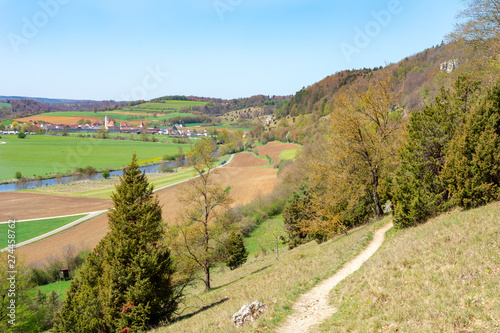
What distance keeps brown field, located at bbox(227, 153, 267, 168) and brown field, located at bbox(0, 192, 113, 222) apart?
50.4 m

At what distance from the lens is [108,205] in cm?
6750

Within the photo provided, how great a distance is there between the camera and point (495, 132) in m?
13.9

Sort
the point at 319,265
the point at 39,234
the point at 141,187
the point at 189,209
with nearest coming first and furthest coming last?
the point at 319,265 < the point at 141,187 < the point at 189,209 < the point at 39,234

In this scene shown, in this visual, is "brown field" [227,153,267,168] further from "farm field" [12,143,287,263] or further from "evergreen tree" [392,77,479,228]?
"evergreen tree" [392,77,479,228]

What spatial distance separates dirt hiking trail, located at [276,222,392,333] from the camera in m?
9.24

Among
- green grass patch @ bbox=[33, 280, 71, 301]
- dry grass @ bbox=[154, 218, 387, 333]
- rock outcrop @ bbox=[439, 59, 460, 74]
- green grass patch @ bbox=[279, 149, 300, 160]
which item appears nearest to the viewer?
dry grass @ bbox=[154, 218, 387, 333]

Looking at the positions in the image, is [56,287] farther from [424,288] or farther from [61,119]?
[61,119]

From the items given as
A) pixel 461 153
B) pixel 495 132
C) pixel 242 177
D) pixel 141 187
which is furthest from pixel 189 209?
pixel 242 177

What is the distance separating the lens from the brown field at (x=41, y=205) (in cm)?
5950

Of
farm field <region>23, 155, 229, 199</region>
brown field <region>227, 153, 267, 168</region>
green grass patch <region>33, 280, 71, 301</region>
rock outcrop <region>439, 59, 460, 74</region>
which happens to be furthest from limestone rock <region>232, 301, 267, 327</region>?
brown field <region>227, 153, 267, 168</region>

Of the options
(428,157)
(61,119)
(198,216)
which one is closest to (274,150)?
(198,216)

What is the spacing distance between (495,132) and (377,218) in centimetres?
1044

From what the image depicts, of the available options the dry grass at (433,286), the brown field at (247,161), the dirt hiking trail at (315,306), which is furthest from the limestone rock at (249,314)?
the brown field at (247,161)

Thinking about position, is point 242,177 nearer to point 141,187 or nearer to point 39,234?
point 39,234
